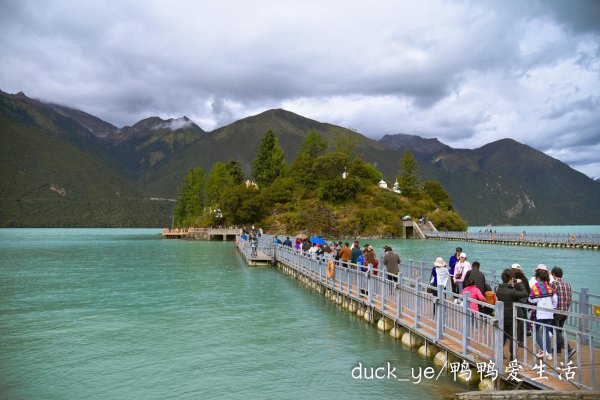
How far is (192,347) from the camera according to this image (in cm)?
1675

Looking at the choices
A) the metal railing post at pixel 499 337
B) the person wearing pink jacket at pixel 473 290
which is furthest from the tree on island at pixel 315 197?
the metal railing post at pixel 499 337

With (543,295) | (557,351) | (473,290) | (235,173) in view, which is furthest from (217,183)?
(557,351)

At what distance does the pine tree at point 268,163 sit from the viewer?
5335 inches

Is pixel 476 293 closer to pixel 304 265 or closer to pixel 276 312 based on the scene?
pixel 276 312

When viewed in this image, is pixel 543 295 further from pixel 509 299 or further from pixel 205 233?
pixel 205 233

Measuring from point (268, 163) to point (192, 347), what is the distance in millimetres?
121626

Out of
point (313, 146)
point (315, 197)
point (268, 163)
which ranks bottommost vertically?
point (315, 197)

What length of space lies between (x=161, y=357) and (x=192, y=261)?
39045 millimetres

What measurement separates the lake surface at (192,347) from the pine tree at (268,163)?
10436 cm

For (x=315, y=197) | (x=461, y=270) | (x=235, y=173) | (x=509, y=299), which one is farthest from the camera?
(x=235, y=173)

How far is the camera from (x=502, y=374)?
10.1 m

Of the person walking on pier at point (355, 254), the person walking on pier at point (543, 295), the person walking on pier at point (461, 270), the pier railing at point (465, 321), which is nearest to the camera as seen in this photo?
the pier railing at point (465, 321)

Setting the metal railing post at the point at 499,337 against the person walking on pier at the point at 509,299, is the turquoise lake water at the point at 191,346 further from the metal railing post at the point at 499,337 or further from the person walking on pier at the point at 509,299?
the person walking on pier at the point at 509,299


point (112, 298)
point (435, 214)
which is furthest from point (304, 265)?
point (435, 214)
